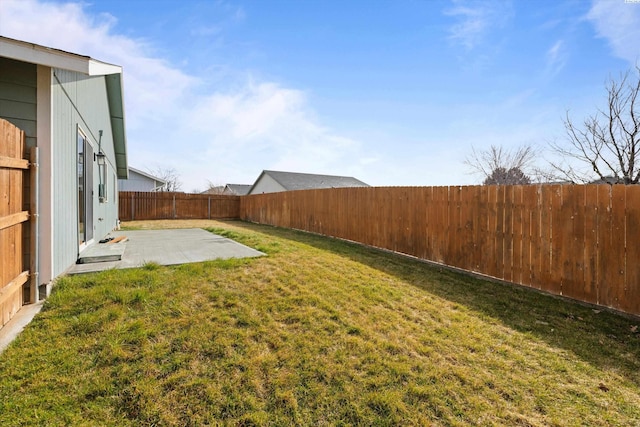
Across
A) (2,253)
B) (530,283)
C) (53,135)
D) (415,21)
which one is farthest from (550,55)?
(2,253)

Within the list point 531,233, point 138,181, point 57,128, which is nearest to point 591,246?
point 531,233

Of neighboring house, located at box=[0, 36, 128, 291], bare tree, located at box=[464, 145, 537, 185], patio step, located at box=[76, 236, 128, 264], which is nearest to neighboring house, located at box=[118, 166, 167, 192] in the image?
patio step, located at box=[76, 236, 128, 264]

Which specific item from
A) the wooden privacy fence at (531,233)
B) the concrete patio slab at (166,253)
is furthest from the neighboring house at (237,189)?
the wooden privacy fence at (531,233)

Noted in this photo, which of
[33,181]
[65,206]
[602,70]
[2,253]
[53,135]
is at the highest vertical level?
[602,70]

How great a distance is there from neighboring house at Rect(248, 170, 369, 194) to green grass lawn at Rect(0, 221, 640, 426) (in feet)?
65.7

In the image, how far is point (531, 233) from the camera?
4.75 m

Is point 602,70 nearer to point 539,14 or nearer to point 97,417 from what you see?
point 539,14

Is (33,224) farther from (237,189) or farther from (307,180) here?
(237,189)

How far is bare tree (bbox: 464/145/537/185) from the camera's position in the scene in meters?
15.3

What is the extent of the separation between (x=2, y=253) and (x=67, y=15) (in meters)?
5.70

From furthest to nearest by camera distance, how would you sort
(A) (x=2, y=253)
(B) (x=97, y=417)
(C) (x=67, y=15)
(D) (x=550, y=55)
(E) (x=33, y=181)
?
1. (D) (x=550, y=55)
2. (C) (x=67, y=15)
3. (E) (x=33, y=181)
4. (A) (x=2, y=253)
5. (B) (x=97, y=417)

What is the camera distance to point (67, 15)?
582 cm

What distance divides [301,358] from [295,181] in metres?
23.0

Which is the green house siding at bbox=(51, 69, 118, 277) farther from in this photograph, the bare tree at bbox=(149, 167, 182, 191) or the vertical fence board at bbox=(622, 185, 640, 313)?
the bare tree at bbox=(149, 167, 182, 191)
